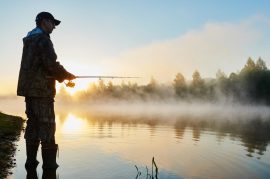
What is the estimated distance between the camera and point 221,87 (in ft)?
431

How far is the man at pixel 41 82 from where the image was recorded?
925 cm

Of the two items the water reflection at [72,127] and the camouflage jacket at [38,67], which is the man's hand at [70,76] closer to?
the camouflage jacket at [38,67]

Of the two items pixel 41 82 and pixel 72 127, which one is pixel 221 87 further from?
pixel 41 82

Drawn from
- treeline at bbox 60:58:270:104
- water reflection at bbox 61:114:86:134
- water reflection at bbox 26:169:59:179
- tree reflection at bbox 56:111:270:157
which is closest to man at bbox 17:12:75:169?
water reflection at bbox 26:169:59:179

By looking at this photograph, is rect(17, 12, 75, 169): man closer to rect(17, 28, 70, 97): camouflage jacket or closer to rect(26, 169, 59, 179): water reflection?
rect(17, 28, 70, 97): camouflage jacket

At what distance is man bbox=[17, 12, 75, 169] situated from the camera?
925 cm

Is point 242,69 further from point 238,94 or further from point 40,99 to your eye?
point 40,99

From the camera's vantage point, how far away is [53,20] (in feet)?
31.8

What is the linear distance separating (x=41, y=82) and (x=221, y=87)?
4978 inches

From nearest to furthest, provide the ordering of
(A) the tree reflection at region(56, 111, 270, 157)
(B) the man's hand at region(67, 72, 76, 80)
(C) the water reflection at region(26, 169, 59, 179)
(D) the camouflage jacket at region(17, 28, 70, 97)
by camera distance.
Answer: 1. (C) the water reflection at region(26, 169, 59, 179)
2. (D) the camouflage jacket at region(17, 28, 70, 97)
3. (B) the man's hand at region(67, 72, 76, 80)
4. (A) the tree reflection at region(56, 111, 270, 157)

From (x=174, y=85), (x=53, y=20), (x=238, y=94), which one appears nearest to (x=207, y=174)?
(x=53, y=20)

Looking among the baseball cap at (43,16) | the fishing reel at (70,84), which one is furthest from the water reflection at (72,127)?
the baseball cap at (43,16)

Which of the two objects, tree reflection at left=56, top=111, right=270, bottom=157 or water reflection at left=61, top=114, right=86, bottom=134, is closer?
tree reflection at left=56, top=111, right=270, bottom=157

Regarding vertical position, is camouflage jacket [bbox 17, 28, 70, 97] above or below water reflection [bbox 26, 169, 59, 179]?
above
